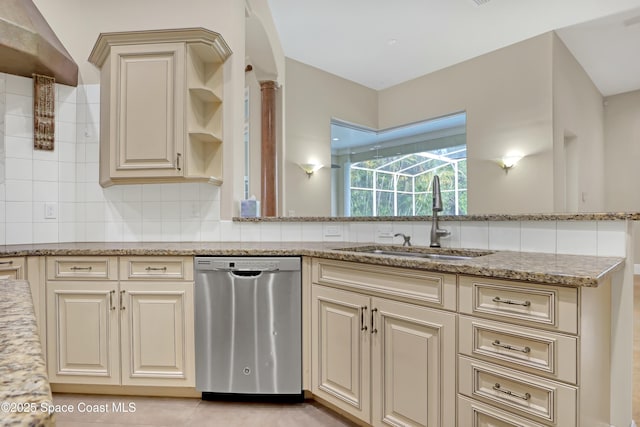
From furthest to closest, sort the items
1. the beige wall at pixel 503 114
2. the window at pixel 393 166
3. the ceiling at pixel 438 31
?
the window at pixel 393 166 < the beige wall at pixel 503 114 < the ceiling at pixel 438 31

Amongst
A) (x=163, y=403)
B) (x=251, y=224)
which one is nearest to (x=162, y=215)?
(x=251, y=224)

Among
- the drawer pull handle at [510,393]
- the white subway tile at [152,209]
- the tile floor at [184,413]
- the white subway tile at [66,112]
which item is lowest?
the tile floor at [184,413]

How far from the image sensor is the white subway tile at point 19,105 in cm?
231

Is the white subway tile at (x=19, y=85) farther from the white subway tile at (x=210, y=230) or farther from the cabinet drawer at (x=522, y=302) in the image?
the cabinet drawer at (x=522, y=302)

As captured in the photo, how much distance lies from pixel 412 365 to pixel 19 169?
273 cm

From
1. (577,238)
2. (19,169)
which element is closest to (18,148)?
(19,169)

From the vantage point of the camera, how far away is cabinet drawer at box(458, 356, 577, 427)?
40.2 inches

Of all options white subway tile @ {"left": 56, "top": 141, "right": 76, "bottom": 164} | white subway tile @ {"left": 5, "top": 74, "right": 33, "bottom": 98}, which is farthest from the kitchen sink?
white subway tile @ {"left": 5, "top": 74, "right": 33, "bottom": 98}

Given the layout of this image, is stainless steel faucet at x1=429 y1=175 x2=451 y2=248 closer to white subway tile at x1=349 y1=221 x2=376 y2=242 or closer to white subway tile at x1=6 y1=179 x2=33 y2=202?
white subway tile at x1=349 y1=221 x2=376 y2=242

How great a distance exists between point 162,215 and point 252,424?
61.0 inches

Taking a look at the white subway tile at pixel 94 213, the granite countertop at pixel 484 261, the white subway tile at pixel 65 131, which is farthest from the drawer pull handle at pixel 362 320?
the white subway tile at pixel 65 131

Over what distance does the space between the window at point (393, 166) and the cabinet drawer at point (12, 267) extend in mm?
3742

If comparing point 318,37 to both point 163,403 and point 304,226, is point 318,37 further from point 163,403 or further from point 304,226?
point 163,403

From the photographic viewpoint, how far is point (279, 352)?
187cm
